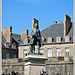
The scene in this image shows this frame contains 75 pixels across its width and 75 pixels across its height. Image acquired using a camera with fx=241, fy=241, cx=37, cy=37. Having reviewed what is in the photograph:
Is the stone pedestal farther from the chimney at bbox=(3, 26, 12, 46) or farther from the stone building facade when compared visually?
the chimney at bbox=(3, 26, 12, 46)

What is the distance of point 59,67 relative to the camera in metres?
32.4

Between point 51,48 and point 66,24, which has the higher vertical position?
point 66,24

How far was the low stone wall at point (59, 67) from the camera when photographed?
3117cm

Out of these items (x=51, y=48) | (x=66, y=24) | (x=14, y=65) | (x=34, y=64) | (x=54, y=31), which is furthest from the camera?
(x=54, y=31)

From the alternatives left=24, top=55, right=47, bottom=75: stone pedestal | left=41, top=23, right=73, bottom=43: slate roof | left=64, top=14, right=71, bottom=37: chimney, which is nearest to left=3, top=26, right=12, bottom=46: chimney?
left=41, top=23, right=73, bottom=43: slate roof

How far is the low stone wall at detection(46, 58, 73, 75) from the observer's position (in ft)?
102

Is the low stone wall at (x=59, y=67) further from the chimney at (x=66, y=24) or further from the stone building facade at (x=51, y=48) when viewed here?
the chimney at (x=66, y=24)

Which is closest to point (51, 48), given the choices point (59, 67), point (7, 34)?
point (59, 67)

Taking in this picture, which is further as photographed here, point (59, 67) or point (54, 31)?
point (54, 31)

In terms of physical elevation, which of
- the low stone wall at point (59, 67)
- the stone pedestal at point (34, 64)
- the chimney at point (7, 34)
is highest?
the chimney at point (7, 34)

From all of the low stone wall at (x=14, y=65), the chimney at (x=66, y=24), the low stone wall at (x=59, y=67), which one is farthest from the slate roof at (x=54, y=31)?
the low stone wall at (x=59, y=67)

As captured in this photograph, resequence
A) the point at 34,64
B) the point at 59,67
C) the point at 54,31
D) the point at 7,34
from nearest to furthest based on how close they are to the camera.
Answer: the point at 34,64 → the point at 59,67 → the point at 54,31 → the point at 7,34

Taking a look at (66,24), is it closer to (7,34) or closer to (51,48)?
(51,48)

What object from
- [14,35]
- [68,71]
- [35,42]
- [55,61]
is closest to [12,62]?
[55,61]
